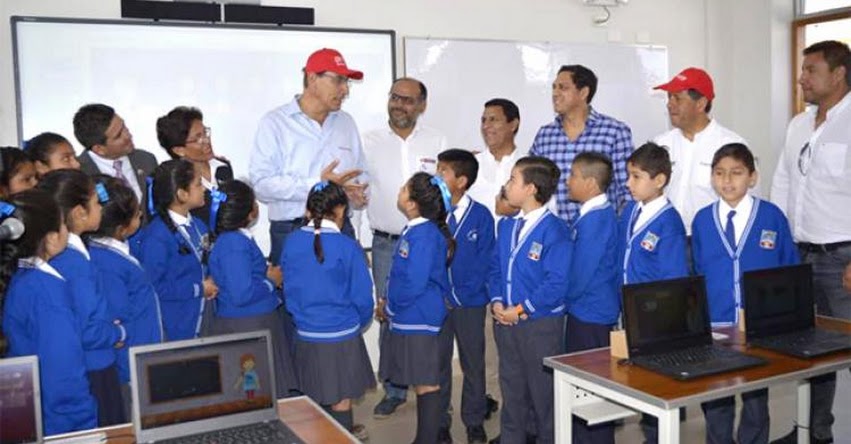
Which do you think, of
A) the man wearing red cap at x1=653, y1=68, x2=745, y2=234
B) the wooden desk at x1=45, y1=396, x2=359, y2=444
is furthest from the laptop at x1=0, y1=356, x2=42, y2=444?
the man wearing red cap at x1=653, y1=68, x2=745, y2=234

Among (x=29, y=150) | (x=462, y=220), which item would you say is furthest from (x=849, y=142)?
(x=29, y=150)

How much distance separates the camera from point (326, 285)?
2967 millimetres

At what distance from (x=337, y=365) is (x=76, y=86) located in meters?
2.29

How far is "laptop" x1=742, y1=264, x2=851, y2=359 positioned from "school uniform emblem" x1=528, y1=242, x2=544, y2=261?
0.81 metres

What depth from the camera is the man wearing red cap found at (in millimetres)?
3783

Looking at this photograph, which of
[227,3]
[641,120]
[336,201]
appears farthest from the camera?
[641,120]

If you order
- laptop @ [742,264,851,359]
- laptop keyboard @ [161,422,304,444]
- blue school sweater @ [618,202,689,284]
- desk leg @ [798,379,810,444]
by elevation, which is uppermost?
blue school sweater @ [618,202,689,284]

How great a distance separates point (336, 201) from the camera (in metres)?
3.00

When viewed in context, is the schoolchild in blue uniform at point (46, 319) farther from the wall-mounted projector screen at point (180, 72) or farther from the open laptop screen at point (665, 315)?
the wall-mounted projector screen at point (180, 72)

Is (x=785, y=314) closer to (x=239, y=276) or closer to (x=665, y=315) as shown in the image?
(x=665, y=315)

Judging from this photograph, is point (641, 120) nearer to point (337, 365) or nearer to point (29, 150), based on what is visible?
point (337, 365)

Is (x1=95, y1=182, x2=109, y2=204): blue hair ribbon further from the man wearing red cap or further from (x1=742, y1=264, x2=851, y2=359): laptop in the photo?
the man wearing red cap

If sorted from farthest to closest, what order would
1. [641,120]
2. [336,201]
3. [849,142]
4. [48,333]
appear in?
[641,120] → [849,142] → [336,201] → [48,333]

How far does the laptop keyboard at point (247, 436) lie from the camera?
1713 mm
